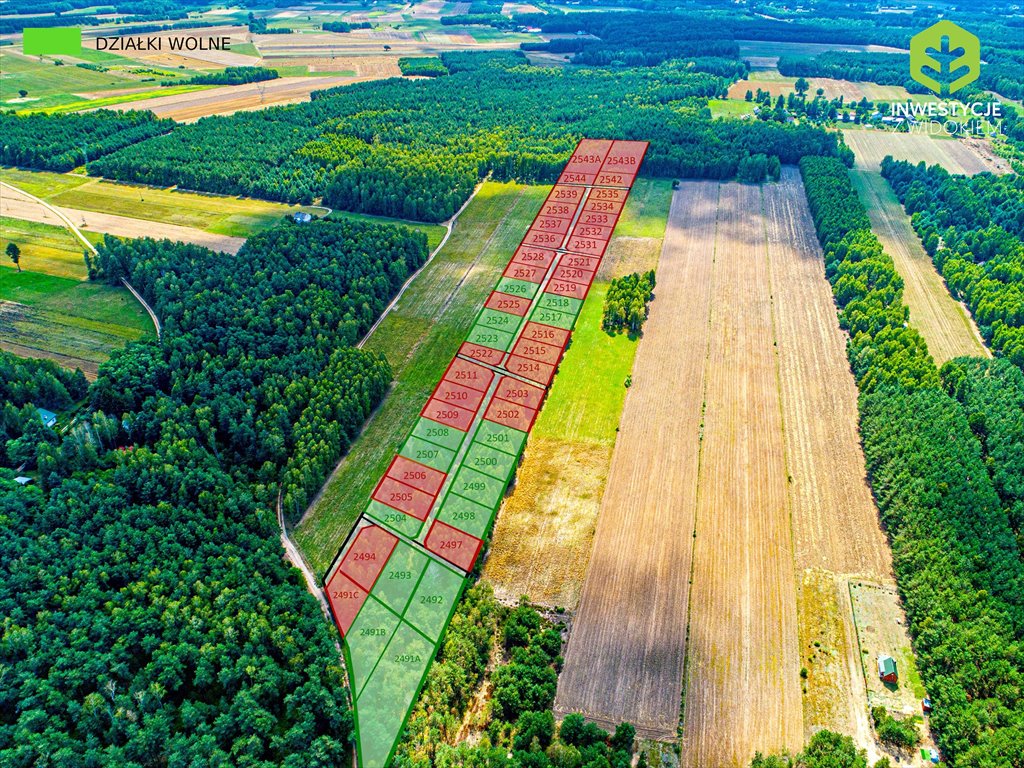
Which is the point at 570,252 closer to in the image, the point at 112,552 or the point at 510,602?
the point at 510,602

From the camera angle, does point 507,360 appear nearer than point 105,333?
Yes

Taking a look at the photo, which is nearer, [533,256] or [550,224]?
[533,256]

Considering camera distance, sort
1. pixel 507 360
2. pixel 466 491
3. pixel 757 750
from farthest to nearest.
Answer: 1. pixel 507 360
2. pixel 466 491
3. pixel 757 750

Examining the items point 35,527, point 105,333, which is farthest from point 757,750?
point 105,333

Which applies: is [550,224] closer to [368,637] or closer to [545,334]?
[545,334]

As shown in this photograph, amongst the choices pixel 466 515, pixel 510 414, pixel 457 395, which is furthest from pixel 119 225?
pixel 466 515

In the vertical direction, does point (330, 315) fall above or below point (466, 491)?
above

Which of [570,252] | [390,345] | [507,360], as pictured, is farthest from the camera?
[570,252]

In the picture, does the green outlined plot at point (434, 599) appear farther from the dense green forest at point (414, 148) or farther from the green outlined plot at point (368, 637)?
the dense green forest at point (414, 148)
